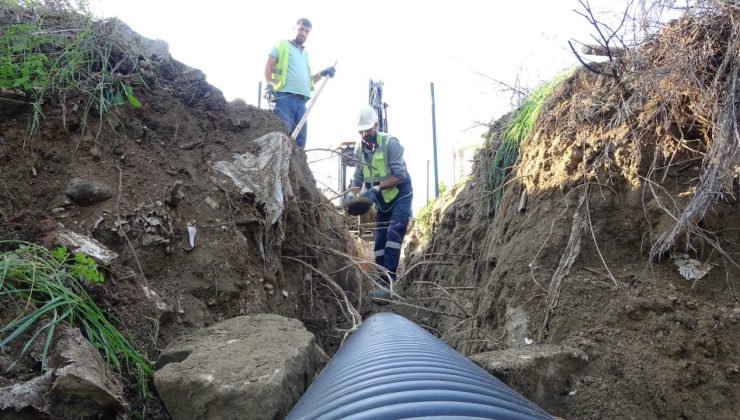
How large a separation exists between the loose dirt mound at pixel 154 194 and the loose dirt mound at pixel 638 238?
4.85 ft

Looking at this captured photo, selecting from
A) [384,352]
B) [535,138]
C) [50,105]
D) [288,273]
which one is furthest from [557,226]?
[50,105]

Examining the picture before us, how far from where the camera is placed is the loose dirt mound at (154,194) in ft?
8.79

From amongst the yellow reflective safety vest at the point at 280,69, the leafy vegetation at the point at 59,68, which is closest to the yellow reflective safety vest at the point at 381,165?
the yellow reflective safety vest at the point at 280,69

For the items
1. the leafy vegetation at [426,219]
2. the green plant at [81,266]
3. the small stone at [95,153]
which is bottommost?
the leafy vegetation at [426,219]

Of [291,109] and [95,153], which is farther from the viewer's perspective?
[291,109]

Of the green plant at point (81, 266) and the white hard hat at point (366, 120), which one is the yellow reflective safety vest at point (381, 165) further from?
the green plant at point (81, 266)

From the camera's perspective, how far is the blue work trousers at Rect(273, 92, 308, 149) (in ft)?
18.7

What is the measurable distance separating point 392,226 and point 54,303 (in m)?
4.39

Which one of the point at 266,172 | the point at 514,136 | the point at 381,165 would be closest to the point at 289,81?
the point at 381,165

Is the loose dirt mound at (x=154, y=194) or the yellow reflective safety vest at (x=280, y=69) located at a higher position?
the yellow reflective safety vest at (x=280, y=69)

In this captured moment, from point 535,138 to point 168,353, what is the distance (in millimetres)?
2992

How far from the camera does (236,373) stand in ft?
6.40

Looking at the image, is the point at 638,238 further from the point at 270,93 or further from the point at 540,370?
the point at 270,93

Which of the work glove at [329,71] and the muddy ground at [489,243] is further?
the work glove at [329,71]
